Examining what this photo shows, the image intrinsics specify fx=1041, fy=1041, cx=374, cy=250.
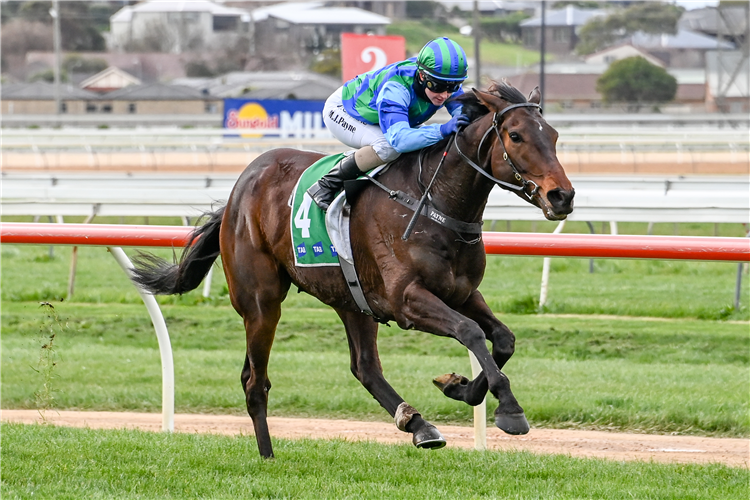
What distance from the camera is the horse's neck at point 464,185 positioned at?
4.26 metres

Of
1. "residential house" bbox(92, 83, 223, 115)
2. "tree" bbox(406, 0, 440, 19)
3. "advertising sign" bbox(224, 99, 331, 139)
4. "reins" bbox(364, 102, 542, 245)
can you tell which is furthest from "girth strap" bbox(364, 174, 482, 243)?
"tree" bbox(406, 0, 440, 19)

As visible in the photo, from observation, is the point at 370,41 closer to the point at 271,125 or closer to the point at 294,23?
the point at 271,125

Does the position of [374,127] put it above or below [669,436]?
above

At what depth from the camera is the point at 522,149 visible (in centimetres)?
396

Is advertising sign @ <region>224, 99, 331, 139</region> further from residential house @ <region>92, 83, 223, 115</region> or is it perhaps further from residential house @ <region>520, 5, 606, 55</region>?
residential house @ <region>520, 5, 606, 55</region>

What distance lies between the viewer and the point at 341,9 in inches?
3359

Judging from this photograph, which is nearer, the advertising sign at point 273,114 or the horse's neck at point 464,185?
the horse's neck at point 464,185

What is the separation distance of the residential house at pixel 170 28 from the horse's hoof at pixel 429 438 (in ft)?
251

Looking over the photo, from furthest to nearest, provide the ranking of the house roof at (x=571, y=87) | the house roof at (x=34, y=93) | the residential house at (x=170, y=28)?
the residential house at (x=170, y=28)
the house roof at (x=571, y=87)
the house roof at (x=34, y=93)

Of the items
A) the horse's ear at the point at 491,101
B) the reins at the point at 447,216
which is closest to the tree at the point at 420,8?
the reins at the point at 447,216

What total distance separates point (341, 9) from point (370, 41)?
222 feet

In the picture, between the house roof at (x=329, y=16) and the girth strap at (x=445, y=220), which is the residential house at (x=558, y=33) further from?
the girth strap at (x=445, y=220)

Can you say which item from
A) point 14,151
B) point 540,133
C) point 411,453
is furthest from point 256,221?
point 14,151

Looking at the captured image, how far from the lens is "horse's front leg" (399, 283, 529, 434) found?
3.81 m
